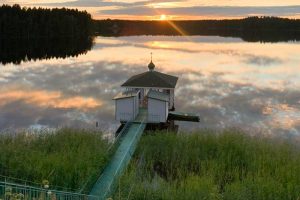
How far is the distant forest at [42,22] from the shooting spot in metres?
126

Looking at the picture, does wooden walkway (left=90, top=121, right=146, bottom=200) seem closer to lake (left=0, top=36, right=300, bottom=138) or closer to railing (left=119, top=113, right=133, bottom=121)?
railing (left=119, top=113, right=133, bottom=121)

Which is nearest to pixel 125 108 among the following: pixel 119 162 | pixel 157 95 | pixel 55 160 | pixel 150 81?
pixel 157 95

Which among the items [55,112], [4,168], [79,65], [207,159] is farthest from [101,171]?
[79,65]

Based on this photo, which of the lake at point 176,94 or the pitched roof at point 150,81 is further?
the lake at point 176,94

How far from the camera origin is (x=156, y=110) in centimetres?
3127

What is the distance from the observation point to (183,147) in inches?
932

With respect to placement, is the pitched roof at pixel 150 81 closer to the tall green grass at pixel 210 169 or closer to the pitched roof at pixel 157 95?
the pitched roof at pixel 157 95

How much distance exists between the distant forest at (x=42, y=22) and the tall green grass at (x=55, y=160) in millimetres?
107528

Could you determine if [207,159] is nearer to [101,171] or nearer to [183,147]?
[183,147]

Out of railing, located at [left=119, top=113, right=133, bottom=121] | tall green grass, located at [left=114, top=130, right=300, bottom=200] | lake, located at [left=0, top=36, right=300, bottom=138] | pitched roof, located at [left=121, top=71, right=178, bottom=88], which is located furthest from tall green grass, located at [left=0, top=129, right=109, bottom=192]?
pitched roof, located at [left=121, top=71, right=178, bottom=88]

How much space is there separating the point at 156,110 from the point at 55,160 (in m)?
13.6

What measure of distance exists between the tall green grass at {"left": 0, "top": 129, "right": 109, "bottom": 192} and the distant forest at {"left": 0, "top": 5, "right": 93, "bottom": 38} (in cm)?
10753

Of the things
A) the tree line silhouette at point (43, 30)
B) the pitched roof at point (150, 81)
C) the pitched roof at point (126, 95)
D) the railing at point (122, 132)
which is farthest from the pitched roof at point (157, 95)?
the tree line silhouette at point (43, 30)

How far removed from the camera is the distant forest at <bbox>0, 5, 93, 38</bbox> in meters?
126
